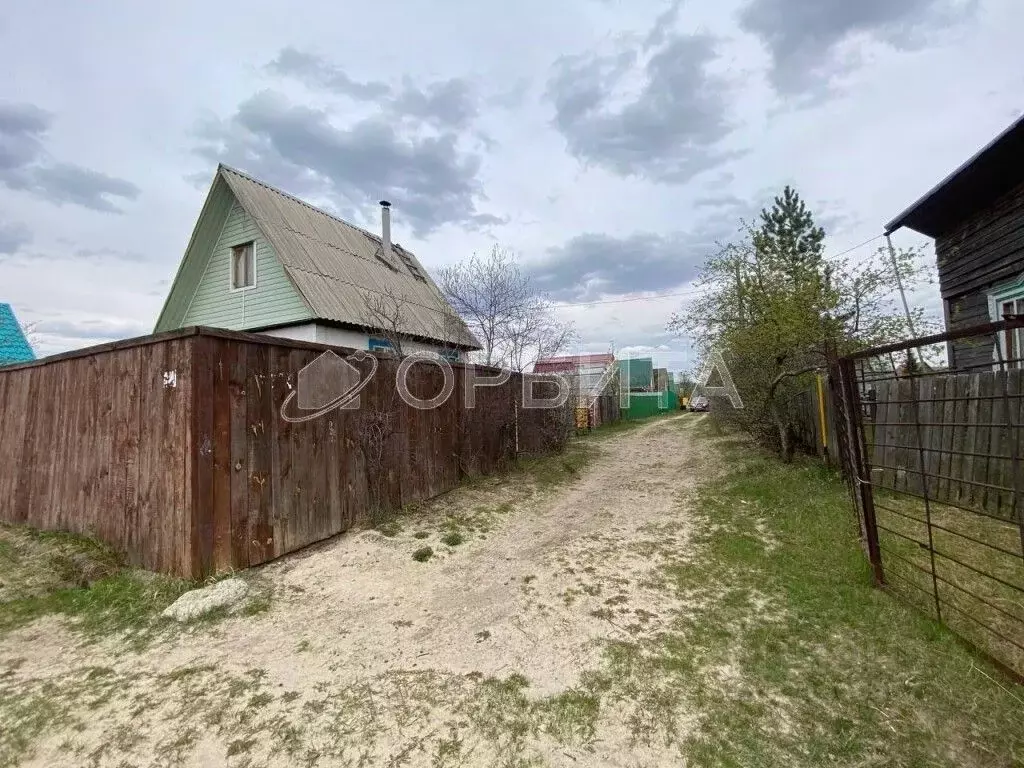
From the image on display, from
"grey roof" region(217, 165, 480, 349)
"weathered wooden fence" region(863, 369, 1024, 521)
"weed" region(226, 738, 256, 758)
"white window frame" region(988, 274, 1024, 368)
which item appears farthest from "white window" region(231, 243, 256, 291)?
"white window frame" region(988, 274, 1024, 368)

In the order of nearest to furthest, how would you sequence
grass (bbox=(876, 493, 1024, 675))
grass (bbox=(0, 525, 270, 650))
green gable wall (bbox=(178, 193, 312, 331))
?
1. grass (bbox=(876, 493, 1024, 675))
2. grass (bbox=(0, 525, 270, 650))
3. green gable wall (bbox=(178, 193, 312, 331))

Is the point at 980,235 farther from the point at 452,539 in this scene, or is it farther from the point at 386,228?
the point at 386,228

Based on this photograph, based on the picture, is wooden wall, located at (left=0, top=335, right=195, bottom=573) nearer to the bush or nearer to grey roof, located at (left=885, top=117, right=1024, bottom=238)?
the bush

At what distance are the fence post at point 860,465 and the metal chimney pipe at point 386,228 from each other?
1303cm

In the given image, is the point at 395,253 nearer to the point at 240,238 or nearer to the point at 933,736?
the point at 240,238

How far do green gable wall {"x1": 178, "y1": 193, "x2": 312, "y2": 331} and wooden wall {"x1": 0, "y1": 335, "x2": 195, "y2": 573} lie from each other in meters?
5.03

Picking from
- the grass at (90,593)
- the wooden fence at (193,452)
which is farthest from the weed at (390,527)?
the grass at (90,593)

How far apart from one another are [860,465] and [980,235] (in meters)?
7.56

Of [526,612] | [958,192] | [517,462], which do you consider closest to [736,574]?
[526,612]

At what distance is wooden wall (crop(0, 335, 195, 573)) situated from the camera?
3697 millimetres

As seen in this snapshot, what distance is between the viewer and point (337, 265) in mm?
11711

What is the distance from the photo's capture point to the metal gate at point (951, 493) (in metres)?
2.52

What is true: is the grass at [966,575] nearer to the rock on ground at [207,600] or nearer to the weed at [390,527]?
the weed at [390,527]

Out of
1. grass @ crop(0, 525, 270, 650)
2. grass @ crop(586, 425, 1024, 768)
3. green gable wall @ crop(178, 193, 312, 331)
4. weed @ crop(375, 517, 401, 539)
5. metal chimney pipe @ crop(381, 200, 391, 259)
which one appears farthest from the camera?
metal chimney pipe @ crop(381, 200, 391, 259)
